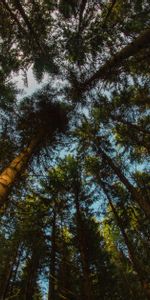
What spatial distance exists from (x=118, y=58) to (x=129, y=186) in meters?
5.20

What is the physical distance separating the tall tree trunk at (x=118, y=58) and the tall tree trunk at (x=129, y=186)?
13.7 feet

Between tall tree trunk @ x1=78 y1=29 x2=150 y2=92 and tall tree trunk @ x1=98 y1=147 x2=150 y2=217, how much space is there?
4.19m

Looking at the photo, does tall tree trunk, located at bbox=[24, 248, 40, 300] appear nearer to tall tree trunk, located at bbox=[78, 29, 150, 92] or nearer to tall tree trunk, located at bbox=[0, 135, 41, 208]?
tall tree trunk, located at bbox=[0, 135, 41, 208]

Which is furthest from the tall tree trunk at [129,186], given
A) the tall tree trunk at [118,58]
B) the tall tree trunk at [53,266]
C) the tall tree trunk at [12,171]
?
the tall tree trunk at [12,171]

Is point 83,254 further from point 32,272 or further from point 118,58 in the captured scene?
point 118,58

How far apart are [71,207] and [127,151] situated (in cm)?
393

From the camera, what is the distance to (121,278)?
13.3 metres

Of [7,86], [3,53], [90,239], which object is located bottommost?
[90,239]

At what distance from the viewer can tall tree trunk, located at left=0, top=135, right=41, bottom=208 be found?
5.34 metres

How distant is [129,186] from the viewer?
11055 millimetres

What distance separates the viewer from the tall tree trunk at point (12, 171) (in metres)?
5.34

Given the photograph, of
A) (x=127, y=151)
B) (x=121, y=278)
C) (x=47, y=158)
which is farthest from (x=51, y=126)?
(x=121, y=278)

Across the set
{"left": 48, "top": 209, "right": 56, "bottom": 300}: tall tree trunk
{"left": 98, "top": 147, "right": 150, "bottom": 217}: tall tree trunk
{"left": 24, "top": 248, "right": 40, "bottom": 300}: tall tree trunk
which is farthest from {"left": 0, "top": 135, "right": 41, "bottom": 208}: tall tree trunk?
{"left": 24, "top": 248, "right": 40, "bottom": 300}: tall tree trunk

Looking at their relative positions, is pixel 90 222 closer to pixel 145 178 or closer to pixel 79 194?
pixel 79 194
